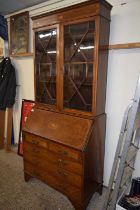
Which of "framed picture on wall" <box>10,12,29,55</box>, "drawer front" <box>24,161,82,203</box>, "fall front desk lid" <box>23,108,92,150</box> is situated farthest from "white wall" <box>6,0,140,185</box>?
"framed picture on wall" <box>10,12,29,55</box>

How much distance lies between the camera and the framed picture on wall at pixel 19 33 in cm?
273

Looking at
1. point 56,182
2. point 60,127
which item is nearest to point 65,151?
point 60,127

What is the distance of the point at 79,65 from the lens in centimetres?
186

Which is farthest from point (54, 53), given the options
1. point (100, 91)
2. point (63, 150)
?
point (63, 150)

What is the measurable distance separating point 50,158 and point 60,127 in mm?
381

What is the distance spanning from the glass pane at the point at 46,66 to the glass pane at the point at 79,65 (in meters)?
0.22

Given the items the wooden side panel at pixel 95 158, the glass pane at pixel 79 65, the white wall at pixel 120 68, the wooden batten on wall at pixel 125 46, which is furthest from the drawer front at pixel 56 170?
the wooden batten on wall at pixel 125 46

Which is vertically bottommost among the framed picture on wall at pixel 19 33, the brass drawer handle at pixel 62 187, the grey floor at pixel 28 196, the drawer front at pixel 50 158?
the grey floor at pixel 28 196

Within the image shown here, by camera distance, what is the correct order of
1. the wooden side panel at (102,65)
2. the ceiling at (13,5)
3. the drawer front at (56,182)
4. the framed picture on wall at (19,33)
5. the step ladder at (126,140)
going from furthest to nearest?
the framed picture on wall at (19,33) → the ceiling at (13,5) → the drawer front at (56,182) → the wooden side panel at (102,65) → the step ladder at (126,140)

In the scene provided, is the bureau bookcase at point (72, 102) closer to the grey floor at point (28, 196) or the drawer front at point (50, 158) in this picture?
the drawer front at point (50, 158)

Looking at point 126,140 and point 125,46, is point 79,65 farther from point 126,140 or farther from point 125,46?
point 126,140

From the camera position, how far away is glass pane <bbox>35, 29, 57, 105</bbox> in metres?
2.06

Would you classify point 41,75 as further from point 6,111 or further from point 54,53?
point 6,111

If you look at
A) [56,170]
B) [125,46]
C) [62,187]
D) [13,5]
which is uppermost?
[13,5]
